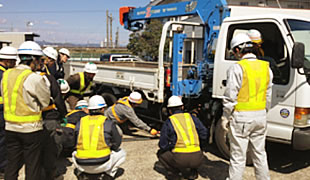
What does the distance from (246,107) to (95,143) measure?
1.87m

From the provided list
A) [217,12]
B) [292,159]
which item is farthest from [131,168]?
[217,12]

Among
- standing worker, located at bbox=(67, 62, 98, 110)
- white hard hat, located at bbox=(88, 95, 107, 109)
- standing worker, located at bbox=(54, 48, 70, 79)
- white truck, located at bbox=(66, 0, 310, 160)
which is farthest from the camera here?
standing worker, located at bbox=(54, 48, 70, 79)

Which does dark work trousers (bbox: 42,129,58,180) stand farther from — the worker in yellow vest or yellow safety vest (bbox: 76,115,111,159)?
the worker in yellow vest

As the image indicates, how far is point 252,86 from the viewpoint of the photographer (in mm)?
3311

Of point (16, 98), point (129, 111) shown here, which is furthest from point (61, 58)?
point (16, 98)

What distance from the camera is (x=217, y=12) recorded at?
5414 millimetres

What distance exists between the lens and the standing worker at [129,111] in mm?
5480

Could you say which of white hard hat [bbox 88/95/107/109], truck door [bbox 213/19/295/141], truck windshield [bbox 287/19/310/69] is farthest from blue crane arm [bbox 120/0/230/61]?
white hard hat [bbox 88/95/107/109]

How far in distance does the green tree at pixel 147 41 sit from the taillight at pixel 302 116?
14.5m

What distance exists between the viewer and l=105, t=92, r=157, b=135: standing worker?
5480 millimetres

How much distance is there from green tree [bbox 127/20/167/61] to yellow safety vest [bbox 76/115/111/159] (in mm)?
14681

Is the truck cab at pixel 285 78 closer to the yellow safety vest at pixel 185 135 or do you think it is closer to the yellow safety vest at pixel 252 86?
the yellow safety vest at pixel 252 86

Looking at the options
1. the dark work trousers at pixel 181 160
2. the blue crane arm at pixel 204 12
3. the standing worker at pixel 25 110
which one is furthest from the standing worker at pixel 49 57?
the dark work trousers at pixel 181 160

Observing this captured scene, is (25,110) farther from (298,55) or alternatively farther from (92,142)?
(298,55)
